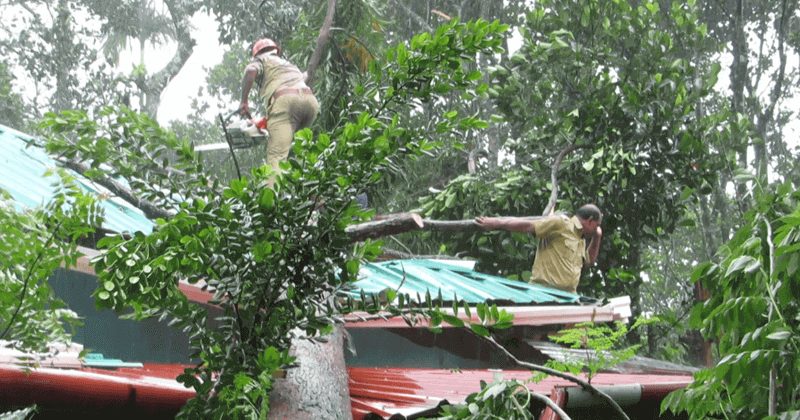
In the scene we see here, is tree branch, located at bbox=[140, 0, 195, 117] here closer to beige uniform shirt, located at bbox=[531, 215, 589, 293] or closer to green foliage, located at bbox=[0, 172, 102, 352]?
beige uniform shirt, located at bbox=[531, 215, 589, 293]

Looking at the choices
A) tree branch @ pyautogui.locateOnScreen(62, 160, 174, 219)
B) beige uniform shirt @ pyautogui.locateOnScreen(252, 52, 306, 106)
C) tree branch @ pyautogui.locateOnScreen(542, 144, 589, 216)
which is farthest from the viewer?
tree branch @ pyautogui.locateOnScreen(542, 144, 589, 216)

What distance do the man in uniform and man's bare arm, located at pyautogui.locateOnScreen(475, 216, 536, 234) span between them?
1.61 metres

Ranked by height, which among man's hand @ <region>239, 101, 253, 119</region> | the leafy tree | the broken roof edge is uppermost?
the leafy tree

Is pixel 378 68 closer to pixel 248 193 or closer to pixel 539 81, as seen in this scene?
pixel 248 193

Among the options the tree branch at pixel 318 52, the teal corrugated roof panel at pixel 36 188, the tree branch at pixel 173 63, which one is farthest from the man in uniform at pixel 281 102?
the tree branch at pixel 173 63

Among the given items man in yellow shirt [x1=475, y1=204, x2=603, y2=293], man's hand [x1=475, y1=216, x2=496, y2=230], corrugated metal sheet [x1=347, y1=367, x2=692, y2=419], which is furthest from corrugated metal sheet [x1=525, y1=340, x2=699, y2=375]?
man in yellow shirt [x1=475, y1=204, x2=603, y2=293]

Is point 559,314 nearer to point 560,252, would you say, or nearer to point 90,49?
point 560,252

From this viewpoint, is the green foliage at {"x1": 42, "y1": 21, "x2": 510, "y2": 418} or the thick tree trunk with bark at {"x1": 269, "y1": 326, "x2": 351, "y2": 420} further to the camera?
the thick tree trunk with bark at {"x1": 269, "y1": 326, "x2": 351, "y2": 420}

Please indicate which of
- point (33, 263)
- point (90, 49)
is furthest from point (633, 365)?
point (90, 49)

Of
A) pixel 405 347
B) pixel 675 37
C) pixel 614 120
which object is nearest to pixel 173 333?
pixel 405 347

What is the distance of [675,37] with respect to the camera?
36.3ft

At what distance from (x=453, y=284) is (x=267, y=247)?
3.88m

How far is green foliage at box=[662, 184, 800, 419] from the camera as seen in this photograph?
314 centimetres

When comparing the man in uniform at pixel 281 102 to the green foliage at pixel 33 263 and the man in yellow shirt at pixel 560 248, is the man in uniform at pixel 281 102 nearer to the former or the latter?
the man in yellow shirt at pixel 560 248
